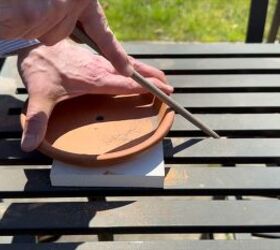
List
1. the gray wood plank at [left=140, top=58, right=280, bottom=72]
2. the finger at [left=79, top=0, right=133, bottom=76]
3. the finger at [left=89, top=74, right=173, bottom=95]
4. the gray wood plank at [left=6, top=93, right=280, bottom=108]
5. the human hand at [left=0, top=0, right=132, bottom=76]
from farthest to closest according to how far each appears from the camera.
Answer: the gray wood plank at [left=140, top=58, right=280, bottom=72], the gray wood plank at [left=6, top=93, right=280, bottom=108], the finger at [left=89, top=74, right=173, bottom=95], the finger at [left=79, top=0, right=133, bottom=76], the human hand at [left=0, top=0, right=132, bottom=76]

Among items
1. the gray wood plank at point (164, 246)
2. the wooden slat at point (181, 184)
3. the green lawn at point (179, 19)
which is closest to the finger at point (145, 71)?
the wooden slat at point (181, 184)

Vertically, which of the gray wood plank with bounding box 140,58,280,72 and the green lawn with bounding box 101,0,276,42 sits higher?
the green lawn with bounding box 101,0,276,42

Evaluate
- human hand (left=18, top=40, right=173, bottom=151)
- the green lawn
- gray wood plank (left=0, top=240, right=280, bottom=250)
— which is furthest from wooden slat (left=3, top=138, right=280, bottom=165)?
the green lawn

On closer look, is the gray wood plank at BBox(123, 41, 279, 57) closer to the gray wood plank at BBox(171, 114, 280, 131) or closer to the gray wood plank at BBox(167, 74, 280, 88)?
the gray wood plank at BBox(167, 74, 280, 88)

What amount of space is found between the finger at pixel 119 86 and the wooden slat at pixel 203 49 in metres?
0.31

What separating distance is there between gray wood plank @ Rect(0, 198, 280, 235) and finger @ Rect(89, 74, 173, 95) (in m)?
0.26

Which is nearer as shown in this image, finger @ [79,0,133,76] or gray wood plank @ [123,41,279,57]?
finger @ [79,0,133,76]

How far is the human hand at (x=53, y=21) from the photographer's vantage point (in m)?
0.80

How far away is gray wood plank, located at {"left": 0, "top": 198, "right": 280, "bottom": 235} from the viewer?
3.22 ft

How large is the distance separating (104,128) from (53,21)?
0.35 m

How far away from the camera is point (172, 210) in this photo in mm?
1015

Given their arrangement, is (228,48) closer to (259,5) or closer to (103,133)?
(259,5)

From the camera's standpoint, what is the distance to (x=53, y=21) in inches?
33.3

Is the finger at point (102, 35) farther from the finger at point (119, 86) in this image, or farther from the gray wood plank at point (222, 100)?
the gray wood plank at point (222, 100)
